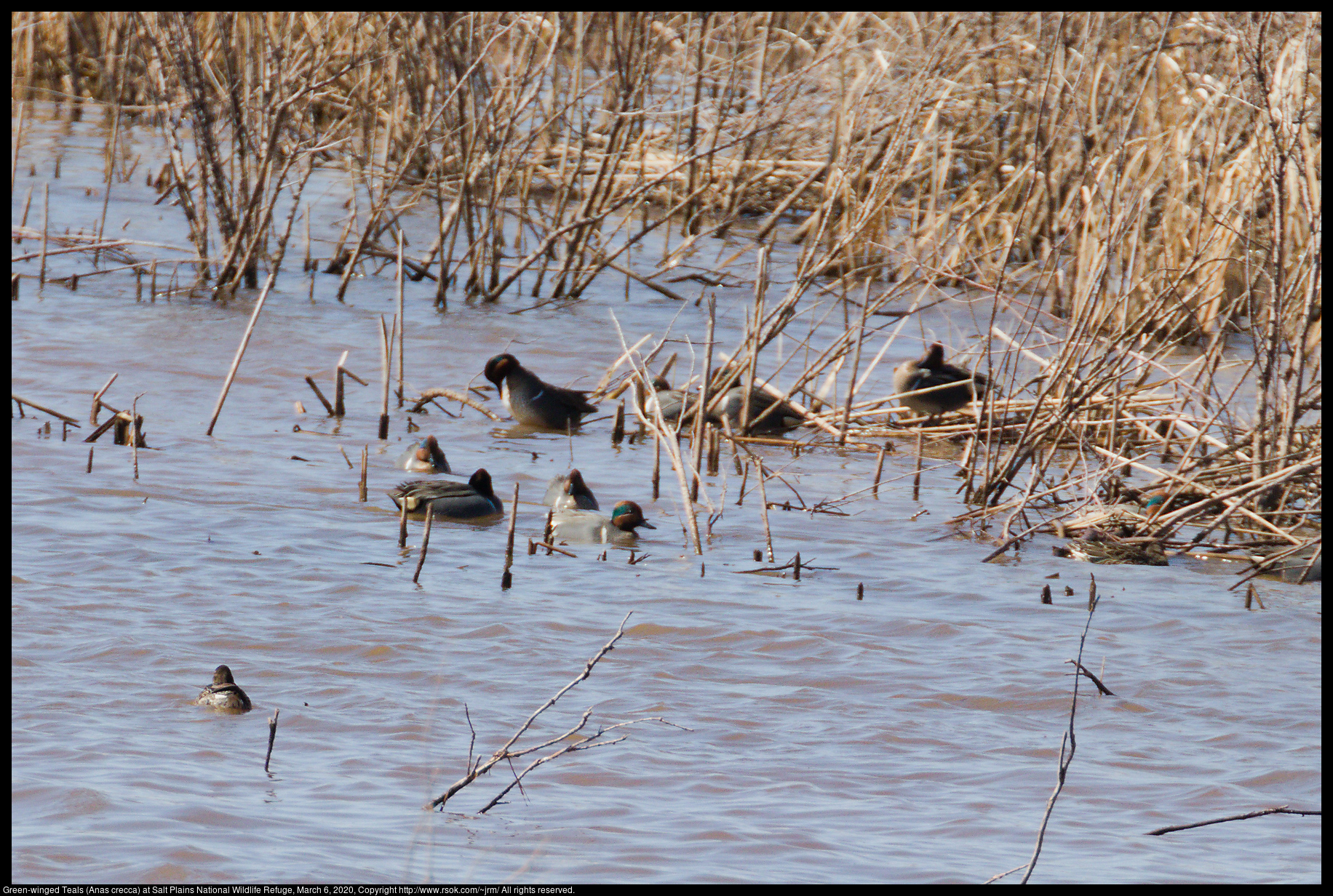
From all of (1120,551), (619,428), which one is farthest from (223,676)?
(619,428)

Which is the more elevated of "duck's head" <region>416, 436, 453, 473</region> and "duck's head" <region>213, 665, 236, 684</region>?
"duck's head" <region>213, 665, 236, 684</region>

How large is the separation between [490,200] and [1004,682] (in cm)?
689

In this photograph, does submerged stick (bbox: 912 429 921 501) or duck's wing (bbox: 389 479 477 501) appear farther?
submerged stick (bbox: 912 429 921 501)

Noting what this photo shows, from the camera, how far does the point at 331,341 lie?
10852 mm

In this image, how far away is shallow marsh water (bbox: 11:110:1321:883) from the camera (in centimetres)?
389

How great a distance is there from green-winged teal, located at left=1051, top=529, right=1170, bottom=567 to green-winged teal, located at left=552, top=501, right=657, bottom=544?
1.84 meters

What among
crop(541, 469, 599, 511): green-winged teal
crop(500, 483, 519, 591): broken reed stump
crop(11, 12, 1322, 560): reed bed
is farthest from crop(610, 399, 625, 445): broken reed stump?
crop(500, 483, 519, 591): broken reed stump

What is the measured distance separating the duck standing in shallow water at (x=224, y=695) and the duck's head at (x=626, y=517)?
2478 mm

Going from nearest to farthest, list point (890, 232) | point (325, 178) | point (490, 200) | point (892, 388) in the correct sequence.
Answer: point (892, 388) < point (490, 200) < point (890, 232) < point (325, 178)

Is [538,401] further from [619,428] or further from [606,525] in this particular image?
[606,525]

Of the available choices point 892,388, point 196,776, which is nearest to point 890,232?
point 892,388

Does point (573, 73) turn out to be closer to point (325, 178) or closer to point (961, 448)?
point (325, 178)

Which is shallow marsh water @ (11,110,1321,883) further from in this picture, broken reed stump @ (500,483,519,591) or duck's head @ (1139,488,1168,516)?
duck's head @ (1139,488,1168,516)
